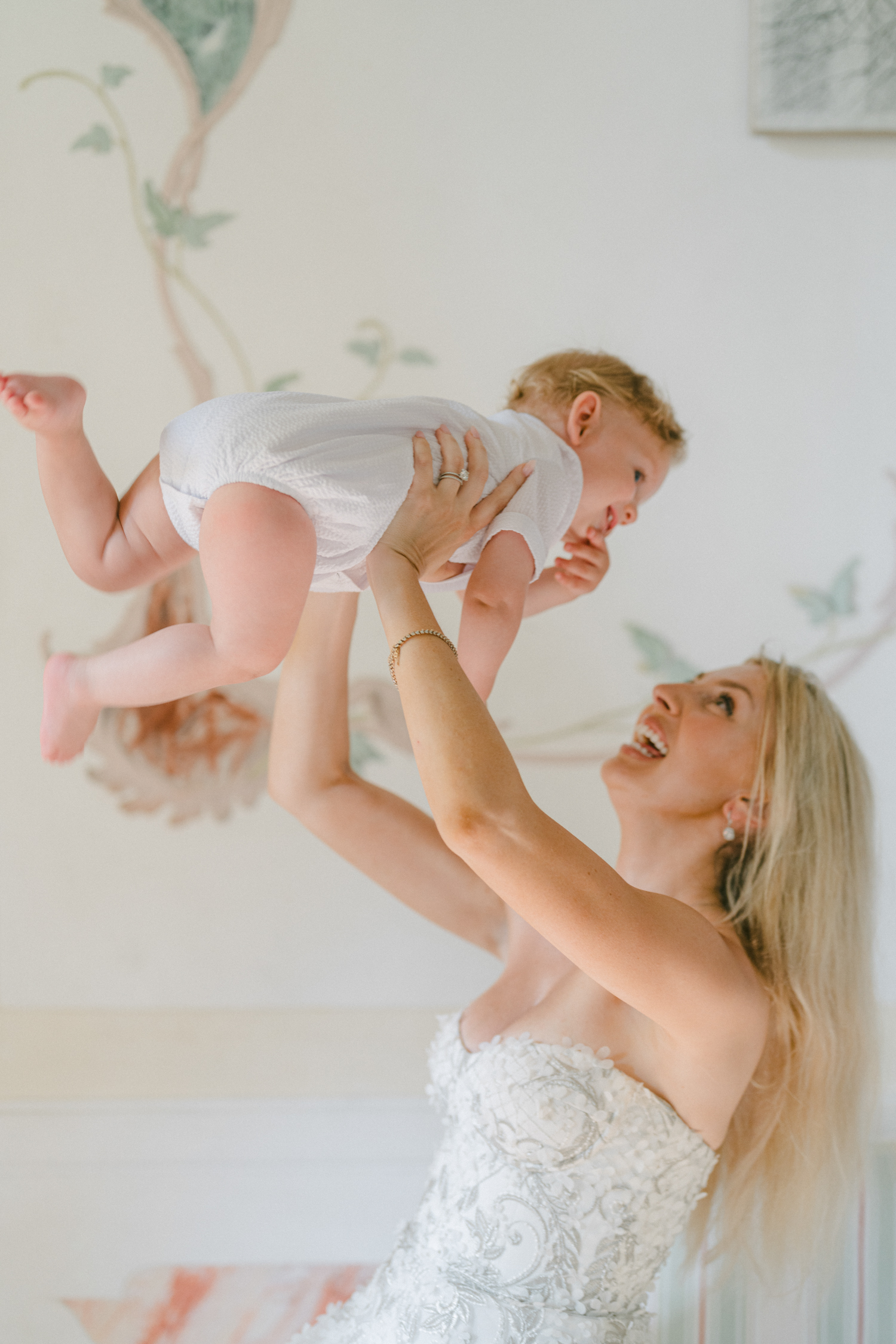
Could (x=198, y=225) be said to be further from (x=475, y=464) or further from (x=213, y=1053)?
(x=213, y=1053)

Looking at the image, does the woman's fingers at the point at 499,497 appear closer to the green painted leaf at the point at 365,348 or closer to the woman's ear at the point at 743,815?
the woman's ear at the point at 743,815

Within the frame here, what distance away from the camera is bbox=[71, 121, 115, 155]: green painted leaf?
65.2 inches

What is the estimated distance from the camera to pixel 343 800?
152cm

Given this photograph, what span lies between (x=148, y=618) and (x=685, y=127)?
3.87 ft

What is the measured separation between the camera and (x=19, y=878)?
1.72 m

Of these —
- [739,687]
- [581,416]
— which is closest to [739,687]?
[739,687]

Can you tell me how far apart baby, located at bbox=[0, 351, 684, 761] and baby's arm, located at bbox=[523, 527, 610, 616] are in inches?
3.6

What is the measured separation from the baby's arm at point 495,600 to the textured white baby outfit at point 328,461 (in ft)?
0.07

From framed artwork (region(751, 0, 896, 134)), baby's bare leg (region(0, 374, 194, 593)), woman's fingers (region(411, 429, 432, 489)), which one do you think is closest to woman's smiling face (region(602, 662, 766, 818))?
woman's fingers (region(411, 429, 432, 489))

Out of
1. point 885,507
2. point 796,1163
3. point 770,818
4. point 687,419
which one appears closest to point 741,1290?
point 796,1163

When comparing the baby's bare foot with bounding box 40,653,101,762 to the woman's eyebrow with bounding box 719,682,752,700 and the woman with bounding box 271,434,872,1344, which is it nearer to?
the woman with bounding box 271,434,872,1344

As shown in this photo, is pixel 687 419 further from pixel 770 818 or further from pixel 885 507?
pixel 770 818

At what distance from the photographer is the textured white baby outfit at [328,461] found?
3.09ft

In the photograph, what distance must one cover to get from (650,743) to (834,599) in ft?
1.76
